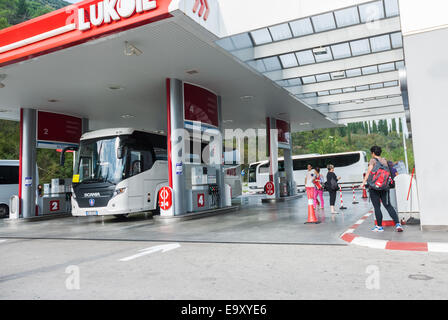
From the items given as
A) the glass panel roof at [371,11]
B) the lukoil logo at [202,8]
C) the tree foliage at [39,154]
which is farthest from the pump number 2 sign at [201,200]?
the tree foliage at [39,154]

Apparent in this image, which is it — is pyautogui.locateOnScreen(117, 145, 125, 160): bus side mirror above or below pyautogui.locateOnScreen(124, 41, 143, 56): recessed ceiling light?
below

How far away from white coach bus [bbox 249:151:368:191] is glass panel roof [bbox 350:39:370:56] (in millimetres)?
19374

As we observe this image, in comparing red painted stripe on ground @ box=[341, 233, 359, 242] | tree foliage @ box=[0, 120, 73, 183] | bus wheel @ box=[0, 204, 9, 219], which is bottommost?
red painted stripe on ground @ box=[341, 233, 359, 242]

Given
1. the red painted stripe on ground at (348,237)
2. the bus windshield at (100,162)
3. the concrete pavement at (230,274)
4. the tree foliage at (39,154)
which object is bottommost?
the concrete pavement at (230,274)

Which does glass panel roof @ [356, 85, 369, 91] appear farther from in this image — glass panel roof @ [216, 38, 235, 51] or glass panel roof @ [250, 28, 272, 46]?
glass panel roof @ [216, 38, 235, 51]

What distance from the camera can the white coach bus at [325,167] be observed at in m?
29.2

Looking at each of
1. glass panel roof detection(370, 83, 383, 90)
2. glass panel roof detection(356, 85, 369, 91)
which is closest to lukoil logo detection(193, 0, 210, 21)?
glass panel roof detection(356, 85, 369, 91)

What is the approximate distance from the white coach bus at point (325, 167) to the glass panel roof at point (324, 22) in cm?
2135

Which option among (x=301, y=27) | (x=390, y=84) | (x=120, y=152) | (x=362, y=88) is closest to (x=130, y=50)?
(x=120, y=152)

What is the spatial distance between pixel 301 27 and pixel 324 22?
57 cm

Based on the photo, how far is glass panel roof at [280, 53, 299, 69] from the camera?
11.0m

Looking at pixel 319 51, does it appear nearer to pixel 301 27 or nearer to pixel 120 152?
pixel 301 27

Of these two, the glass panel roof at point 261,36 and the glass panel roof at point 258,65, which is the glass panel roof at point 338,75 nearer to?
the glass panel roof at point 258,65

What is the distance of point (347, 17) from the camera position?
880 centimetres
